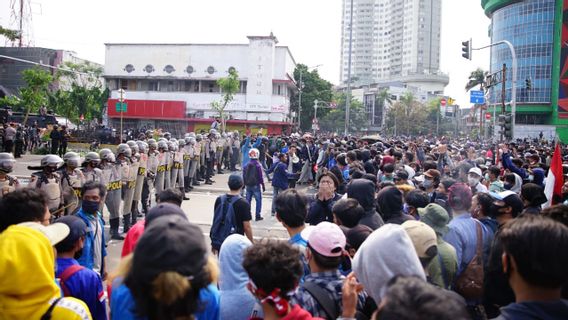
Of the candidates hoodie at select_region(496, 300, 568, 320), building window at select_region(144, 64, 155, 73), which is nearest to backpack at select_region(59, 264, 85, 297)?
hoodie at select_region(496, 300, 568, 320)

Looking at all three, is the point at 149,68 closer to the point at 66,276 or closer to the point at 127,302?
the point at 66,276

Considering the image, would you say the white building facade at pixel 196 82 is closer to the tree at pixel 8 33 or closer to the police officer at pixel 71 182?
the tree at pixel 8 33

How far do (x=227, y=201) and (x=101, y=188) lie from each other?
1.59m

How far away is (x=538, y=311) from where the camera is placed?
2.36m

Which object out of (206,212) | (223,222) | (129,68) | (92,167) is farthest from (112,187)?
(129,68)

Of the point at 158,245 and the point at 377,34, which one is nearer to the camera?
the point at 158,245

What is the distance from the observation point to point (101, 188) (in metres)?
6.00

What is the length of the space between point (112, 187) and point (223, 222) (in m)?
4.46

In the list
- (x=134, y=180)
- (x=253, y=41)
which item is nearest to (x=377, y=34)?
(x=253, y=41)

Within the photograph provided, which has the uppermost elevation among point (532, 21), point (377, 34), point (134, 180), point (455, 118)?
point (377, 34)

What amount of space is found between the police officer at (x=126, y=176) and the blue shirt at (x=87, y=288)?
724 centimetres

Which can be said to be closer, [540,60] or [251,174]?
[251,174]

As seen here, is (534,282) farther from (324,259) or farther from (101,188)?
(101,188)

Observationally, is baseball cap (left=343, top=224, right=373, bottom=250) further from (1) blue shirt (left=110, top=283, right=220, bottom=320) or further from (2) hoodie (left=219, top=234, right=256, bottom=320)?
(1) blue shirt (left=110, top=283, right=220, bottom=320)
